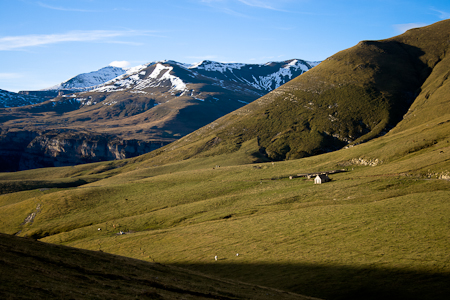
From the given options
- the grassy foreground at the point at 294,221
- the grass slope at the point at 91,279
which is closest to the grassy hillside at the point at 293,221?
the grassy foreground at the point at 294,221

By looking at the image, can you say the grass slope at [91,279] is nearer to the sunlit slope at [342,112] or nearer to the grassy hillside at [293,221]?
the grassy hillside at [293,221]

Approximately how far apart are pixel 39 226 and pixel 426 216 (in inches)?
3199

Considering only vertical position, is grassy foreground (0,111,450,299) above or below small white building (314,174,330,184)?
below

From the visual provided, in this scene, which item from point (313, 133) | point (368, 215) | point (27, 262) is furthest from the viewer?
point (313, 133)

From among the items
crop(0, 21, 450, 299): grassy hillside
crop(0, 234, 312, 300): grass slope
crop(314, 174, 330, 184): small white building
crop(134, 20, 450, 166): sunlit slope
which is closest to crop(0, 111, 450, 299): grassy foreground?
crop(0, 21, 450, 299): grassy hillside

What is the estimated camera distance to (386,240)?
129 feet

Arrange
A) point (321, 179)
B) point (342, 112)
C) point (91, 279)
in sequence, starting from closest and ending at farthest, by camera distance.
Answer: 1. point (91, 279)
2. point (321, 179)
3. point (342, 112)

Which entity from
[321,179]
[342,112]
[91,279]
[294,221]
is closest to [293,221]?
[294,221]

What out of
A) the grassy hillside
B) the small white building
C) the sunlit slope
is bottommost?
the grassy hillside

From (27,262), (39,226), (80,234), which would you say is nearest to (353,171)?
(80,234)

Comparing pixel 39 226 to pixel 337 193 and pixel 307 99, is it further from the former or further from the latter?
pixel 307 99

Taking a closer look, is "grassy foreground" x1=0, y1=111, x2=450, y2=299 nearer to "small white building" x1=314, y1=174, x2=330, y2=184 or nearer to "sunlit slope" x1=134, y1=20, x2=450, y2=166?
"small white building" x1=314, y1=174, x2=330, y2=184

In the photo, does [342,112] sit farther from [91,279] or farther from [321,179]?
[91,279]

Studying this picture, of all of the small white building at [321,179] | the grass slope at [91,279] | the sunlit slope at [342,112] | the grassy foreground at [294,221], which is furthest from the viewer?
the sunlit slope at [342,112]
